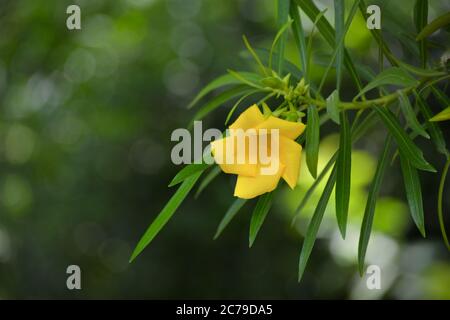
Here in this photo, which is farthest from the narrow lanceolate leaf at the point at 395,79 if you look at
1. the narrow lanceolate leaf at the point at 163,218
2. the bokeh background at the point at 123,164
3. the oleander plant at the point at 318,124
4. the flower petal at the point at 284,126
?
the bokeh background at the point at 123,164

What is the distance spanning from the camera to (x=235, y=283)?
238 centimetres

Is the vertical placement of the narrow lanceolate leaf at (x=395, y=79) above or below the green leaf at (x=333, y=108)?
above

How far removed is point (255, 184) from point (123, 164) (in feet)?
6.63

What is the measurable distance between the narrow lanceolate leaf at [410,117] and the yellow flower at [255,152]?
12 cm

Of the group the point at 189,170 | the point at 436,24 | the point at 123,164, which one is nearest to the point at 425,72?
the point at 436,24

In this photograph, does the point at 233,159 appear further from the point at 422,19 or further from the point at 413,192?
the point at 422,19

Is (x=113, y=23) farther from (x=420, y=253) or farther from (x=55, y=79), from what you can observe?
(x=420, y=253)

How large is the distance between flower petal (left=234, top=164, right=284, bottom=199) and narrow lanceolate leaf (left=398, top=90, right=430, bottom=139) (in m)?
0.15

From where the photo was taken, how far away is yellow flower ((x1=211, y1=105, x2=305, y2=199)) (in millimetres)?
601

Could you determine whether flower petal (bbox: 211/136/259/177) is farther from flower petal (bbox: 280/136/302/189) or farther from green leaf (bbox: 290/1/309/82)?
green leaf (bbox: 290/1/309/82)

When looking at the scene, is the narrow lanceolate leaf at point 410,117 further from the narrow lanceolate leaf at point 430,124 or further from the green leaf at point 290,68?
the green leaf at point 290,68

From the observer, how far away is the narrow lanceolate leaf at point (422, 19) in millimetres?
734

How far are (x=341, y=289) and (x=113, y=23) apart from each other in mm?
1133
